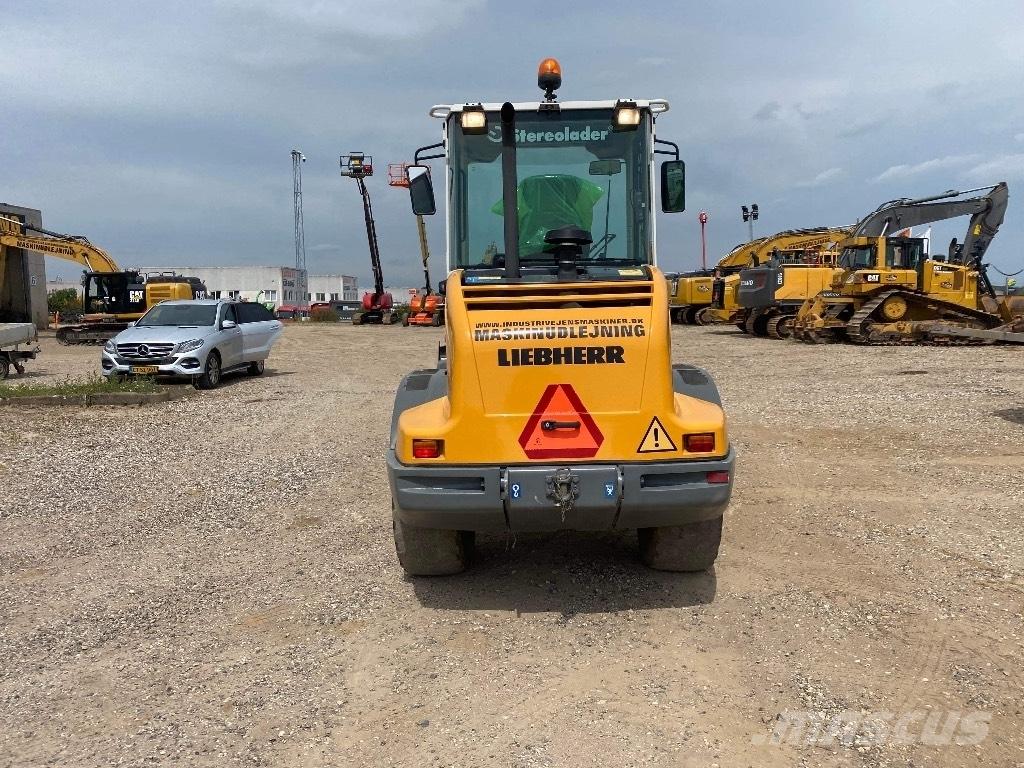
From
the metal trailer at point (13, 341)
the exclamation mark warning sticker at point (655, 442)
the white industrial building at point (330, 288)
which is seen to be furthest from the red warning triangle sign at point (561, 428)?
the white industrial building at point (330, 288)

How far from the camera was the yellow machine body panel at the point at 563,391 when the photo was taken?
4098 millimetres

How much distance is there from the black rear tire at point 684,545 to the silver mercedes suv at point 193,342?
1073cm

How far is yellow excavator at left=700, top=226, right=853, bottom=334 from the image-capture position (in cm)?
2577

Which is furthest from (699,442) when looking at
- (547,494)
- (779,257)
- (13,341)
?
(779,257)

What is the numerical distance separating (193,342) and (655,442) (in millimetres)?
11455

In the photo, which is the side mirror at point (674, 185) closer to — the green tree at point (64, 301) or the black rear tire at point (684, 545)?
the black rear tire at point (684, 545)

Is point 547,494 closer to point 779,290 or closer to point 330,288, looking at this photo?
point 779,290

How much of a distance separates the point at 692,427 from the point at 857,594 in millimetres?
1501

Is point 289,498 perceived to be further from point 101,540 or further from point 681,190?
point 681,190

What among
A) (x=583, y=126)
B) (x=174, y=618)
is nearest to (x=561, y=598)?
(x=174, y=618)

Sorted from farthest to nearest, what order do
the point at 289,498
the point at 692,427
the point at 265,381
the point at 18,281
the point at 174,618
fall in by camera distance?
the point at 18,281 → the point at 265,381 → the point at 289,498 → the point at 174,618 → the point at 692,427

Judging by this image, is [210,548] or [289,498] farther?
[289,498]

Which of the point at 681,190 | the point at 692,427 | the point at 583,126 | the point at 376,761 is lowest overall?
the point at 376,761

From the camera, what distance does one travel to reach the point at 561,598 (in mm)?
4629
